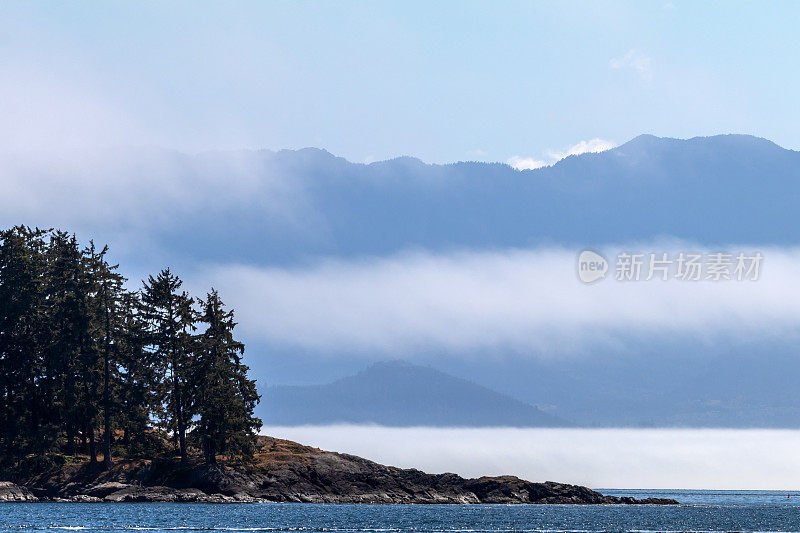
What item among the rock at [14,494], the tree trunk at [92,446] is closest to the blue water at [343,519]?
the rock at [14,494]

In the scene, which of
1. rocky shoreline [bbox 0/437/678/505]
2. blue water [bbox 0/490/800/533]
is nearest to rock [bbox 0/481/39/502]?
rocky shoreline [bbox 0/437/678/505]

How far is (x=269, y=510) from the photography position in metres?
118

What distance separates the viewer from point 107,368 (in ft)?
435

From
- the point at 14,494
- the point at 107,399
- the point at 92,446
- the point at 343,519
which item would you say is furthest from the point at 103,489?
the point at 343,519

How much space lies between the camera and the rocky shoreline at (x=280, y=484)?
413ft

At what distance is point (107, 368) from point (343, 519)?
39.6 meters

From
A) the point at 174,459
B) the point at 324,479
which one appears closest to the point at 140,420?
the point at 174,459

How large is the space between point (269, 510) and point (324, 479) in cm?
2467

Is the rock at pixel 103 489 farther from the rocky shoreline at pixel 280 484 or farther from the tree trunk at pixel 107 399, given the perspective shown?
the tree trunk at pixel 107 399

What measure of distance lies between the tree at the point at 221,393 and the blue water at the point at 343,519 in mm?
9351

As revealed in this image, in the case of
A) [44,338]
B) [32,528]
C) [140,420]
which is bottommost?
[32,528]

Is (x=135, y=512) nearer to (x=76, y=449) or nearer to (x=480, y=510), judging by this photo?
(x=76, y=449)

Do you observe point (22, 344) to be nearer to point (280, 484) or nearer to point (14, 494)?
point (14, 494)

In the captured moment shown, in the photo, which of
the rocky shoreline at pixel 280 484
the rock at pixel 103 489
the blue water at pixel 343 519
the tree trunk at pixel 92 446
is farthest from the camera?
the tree trunk at pixel 92 446
